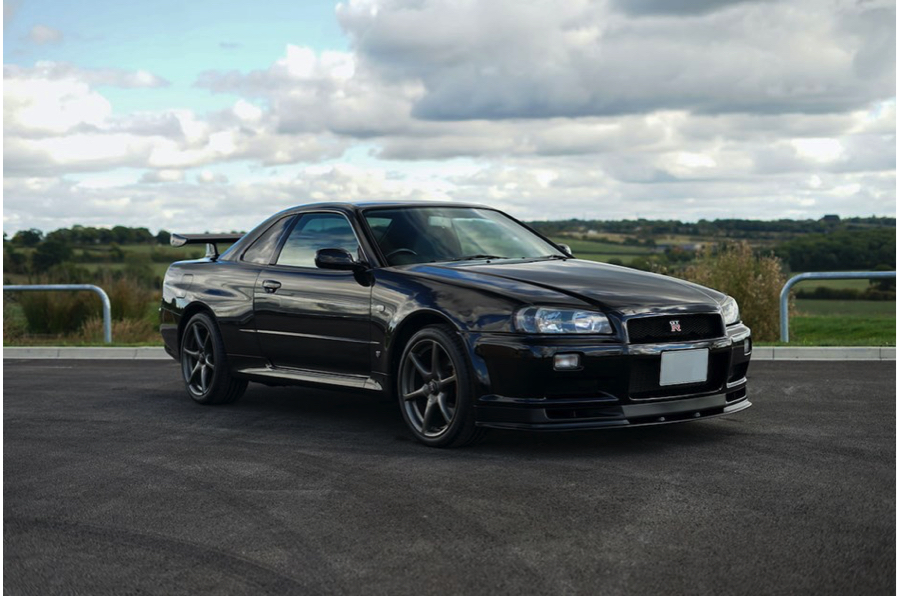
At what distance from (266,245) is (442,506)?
3927 mm

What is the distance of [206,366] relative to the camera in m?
9.27

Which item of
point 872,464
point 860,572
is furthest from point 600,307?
point 860,572

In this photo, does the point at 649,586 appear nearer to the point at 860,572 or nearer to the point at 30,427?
the point at 860,572

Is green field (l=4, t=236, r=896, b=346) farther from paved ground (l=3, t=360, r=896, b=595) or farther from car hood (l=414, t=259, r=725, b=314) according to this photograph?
paved ground (l=3, t=360, r=896, b=595)

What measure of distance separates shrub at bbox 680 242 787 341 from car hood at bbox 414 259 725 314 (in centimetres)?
1051

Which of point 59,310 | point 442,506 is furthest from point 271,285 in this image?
point 59,310

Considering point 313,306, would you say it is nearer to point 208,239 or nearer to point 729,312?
point 208,239

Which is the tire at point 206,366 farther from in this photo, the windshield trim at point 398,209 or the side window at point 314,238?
the windshield trim at point 398,209

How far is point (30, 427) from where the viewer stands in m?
8.32

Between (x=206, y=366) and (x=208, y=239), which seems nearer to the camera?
(x=206, y=366)

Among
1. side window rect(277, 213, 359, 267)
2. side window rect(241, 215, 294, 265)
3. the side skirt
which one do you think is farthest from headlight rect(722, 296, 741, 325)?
side window rect(241, 215, 294, 265)

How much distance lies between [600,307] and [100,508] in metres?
2.92

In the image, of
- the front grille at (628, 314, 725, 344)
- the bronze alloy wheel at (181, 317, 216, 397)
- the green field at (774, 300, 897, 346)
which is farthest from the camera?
the green field at (774, 300, 897, 346)

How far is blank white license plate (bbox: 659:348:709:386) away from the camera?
678cm
